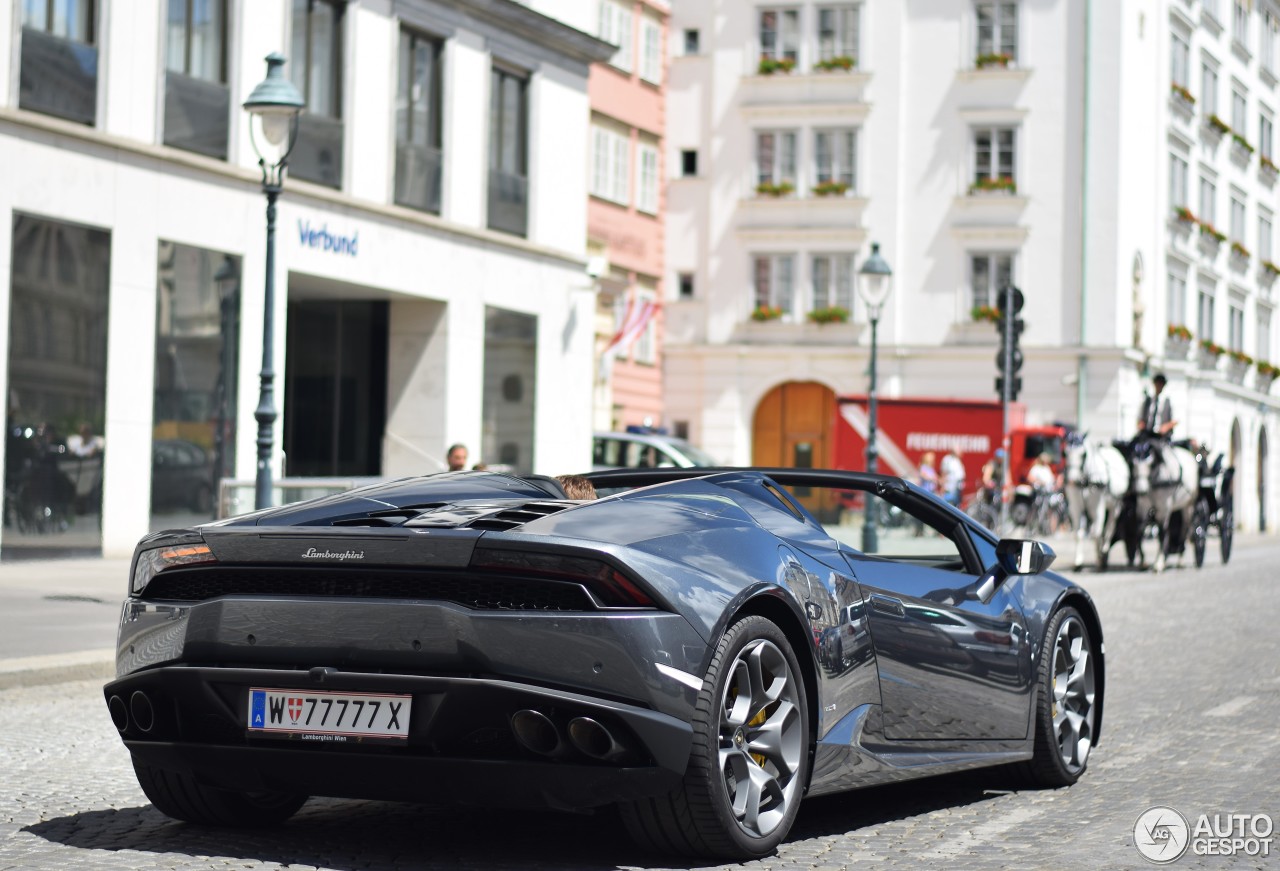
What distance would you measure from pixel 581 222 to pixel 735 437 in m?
23.9

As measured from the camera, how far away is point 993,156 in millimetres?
53875

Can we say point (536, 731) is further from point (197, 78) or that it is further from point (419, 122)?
point (419, 122)

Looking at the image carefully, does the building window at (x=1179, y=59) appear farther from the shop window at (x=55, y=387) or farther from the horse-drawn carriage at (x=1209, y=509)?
the shop window at (x=55, y=387)

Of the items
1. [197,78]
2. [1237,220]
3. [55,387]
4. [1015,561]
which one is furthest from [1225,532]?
[1237,220]

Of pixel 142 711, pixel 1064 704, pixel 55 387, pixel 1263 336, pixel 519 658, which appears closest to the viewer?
pixel 519 658

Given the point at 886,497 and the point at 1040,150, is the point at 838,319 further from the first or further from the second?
the point at 886,497

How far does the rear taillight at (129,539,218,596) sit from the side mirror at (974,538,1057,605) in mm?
2962

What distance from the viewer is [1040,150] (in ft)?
174

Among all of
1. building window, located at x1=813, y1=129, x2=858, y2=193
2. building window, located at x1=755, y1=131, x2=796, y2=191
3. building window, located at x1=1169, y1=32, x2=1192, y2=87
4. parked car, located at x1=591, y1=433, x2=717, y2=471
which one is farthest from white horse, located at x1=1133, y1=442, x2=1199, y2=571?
building window, located at x1=1169, y1=32, x2=1192, y2=87

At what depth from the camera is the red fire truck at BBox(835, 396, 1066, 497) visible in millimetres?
44188

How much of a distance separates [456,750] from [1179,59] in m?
55.8

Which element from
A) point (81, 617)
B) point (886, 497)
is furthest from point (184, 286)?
point (886, 497)

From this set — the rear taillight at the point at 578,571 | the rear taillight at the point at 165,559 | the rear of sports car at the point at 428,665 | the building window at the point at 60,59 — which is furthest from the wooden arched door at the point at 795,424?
the rear taillight at the point at 578,571

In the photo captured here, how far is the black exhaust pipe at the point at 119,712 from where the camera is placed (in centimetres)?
Result: 586
